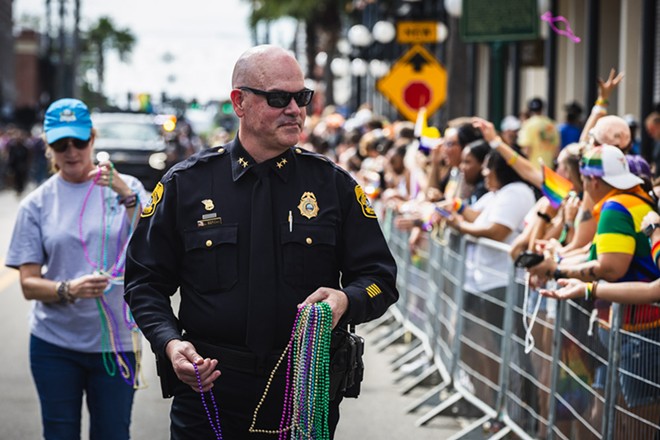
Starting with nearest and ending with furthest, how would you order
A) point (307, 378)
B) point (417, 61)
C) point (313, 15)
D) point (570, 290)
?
point (307, 378) < point (570, 290) < point (417, 61) < point (313, 15)

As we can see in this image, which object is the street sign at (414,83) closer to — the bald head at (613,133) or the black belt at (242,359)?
the bald head at (613,133)

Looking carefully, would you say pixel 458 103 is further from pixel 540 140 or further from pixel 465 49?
pixel 540 140

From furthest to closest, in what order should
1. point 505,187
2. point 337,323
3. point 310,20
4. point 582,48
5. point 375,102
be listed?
point 375,102 < point 310,20 < point 582,48 < point 505,187 < point 337,323

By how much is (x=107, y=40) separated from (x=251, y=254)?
142 m

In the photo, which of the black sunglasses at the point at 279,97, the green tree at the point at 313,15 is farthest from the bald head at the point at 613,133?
the green tree at the point at 313,15

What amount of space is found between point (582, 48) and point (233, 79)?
18801mm

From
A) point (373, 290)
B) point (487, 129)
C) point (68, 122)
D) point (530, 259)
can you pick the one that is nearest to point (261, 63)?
point (373, 290)

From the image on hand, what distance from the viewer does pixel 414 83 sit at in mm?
19562

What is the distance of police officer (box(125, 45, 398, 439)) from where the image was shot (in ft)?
14.8

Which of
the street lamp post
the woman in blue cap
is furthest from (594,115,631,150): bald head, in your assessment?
the street lamp post

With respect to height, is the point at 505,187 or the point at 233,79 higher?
the point at 233,79

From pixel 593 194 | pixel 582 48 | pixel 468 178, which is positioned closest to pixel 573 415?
pixel 593 194

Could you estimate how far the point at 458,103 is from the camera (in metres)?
21.1

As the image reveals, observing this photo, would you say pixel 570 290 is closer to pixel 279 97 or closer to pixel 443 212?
pixel 279 97
